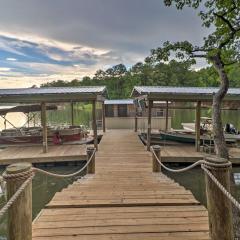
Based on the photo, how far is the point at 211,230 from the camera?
291 centimetres

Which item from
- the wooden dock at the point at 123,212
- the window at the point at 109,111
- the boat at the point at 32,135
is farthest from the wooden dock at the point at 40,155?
the window at the point at 109,111

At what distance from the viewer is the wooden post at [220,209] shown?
2777 mm

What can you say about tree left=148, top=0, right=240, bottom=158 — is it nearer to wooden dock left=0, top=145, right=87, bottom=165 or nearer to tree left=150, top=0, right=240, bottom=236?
tree left=150, top=0, right=240, bottom=236

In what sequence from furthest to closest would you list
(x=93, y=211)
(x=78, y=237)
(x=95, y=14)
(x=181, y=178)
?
(x=95, y=14)
(x=181, y=178)
(x=93, y=211)
(x=78, y=237)

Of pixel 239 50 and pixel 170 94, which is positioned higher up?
pixel 239 50

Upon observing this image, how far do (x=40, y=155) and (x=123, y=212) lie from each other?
7.87 m

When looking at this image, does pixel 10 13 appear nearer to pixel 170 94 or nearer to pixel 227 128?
pixel 170 94

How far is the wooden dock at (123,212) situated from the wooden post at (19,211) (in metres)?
0.82

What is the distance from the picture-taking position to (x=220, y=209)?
2787 mm

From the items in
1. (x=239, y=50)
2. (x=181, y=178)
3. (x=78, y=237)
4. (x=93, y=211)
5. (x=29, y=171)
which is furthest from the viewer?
(x=181, y=178)

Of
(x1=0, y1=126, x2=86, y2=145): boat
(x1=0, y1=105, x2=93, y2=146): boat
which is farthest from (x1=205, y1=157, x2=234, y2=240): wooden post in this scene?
(x1=0, y1=126, x2=86, y2=145): boat

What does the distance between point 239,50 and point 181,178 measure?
5.88 m

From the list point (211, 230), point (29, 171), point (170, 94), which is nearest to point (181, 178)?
point (170, 94)

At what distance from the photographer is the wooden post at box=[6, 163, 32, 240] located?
2.54m
